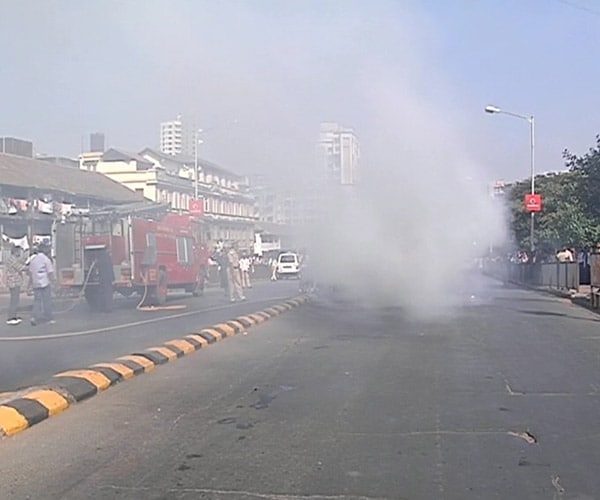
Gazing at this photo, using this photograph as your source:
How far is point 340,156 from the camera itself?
26.4 meters

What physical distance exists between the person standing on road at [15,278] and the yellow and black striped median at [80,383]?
220 inches

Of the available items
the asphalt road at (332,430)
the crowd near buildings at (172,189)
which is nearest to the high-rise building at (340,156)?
the crowd near buildings at (172,189)

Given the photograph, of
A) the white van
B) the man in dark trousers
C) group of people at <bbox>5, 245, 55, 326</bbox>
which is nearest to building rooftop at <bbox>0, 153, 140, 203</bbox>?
the man in dark trousers

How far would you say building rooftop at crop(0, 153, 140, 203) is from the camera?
31.2 m

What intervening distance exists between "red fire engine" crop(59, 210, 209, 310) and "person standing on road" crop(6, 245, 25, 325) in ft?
11.7

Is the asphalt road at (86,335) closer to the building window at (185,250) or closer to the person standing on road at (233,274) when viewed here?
the person standing on road at (233,274)

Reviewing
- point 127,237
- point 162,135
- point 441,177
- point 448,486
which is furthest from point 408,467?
point 162,135

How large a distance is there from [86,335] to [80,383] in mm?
6509

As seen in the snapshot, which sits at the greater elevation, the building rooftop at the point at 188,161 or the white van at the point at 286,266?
the building rooftop at the point at 188,161

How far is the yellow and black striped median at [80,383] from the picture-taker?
26.6 feet

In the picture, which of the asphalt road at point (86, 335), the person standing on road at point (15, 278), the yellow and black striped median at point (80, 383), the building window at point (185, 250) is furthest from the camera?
the building window at point (185, 250)

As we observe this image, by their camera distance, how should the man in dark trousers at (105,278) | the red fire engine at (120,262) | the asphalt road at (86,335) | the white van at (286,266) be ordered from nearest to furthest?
1. the asphalt road at (86,335)
2. the man in dark trousers at (105,278)
3. the red fire engine at (120,262)
4. the white van at (286,266)

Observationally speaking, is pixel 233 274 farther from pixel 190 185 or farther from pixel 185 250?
pixel 190 185

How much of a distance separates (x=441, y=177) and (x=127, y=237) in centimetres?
890
